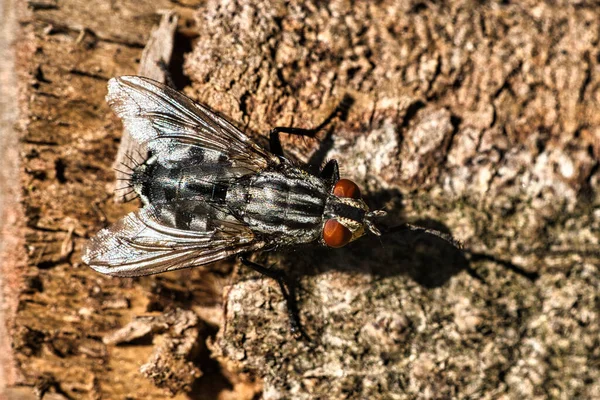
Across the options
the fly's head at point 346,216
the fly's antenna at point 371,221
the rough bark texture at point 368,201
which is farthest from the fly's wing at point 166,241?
the fly's antenna at point 371,221

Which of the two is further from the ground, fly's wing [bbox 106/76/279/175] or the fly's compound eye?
fly's wing [bbox 106/76/279/175]

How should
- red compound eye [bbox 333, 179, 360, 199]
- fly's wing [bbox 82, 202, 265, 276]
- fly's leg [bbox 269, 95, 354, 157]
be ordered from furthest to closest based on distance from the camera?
1. fly's leg [bbox 269, 95, 354, 157]
2. red compound eye [bbox 333, 179, 360, 199]
3. fly's wing [bbox 82, 202, 265, 276]

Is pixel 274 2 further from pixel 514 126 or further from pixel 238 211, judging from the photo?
pixel 514 126

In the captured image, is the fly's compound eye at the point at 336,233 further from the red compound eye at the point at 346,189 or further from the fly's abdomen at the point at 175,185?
the fly's abdomen at the point at 175,185

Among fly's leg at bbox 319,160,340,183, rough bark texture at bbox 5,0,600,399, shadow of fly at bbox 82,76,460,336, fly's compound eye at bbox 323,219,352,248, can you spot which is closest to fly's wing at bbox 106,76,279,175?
shadow of fly at bbox 82,76,460,336

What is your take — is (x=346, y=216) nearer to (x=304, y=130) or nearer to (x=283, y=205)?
(x=283, y=205)

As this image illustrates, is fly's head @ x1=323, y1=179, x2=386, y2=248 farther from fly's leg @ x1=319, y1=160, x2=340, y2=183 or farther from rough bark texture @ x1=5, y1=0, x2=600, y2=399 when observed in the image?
rough bark texture @ x1=5, y1=0, x2=600, y2=399

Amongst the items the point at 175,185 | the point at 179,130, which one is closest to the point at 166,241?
the point at 175,185

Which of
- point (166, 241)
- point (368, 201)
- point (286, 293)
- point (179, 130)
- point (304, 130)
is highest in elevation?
point (304, 130)
